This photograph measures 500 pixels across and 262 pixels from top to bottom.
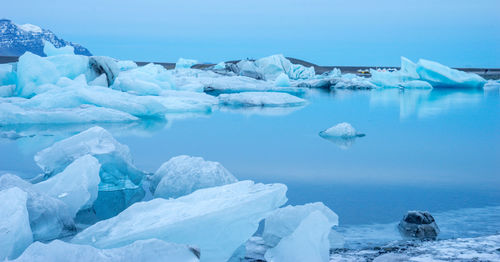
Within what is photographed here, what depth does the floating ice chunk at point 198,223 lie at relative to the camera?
1.59 m

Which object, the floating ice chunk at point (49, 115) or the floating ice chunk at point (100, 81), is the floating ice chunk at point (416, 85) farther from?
the floating ice chunk at point (49, 115)

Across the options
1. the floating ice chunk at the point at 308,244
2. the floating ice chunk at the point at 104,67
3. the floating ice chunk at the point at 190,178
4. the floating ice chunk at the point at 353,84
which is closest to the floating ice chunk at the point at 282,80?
the floating ice chunk at the point at 353,84

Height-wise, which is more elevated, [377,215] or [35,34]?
[35,34]

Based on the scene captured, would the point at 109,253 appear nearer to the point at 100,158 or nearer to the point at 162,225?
the point at 162,225

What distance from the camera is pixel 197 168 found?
2543 mm

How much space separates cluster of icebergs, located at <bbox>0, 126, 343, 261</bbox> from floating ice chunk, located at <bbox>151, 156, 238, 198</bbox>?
0.06ft

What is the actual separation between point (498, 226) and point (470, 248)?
0.49 meters

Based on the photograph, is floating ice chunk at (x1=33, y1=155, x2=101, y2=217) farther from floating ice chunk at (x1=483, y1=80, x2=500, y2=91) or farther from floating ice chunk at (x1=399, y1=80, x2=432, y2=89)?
floating ice chunk at (x1=483, y1=80, x2=500, y2=91)

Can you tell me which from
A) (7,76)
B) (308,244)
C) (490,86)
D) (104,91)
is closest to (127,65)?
(7,76)

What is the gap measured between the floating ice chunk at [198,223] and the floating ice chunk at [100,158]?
1090 millimetres

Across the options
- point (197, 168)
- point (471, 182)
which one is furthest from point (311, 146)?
point (197, 168)

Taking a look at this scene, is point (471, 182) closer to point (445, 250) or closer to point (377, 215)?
point (377, 215)

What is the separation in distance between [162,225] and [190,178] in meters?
0.92

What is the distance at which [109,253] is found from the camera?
136 centimetres
